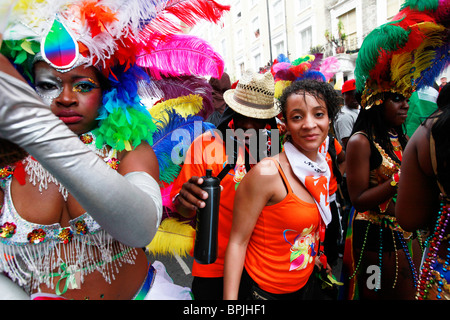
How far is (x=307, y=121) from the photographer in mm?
A: 1533

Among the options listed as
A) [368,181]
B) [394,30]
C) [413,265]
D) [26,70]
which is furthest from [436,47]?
[26,70]

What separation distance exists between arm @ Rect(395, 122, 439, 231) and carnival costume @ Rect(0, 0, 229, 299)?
112 centimetres

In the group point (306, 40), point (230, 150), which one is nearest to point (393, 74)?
point (230, 150)

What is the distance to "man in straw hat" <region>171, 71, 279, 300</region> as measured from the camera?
1786 mm

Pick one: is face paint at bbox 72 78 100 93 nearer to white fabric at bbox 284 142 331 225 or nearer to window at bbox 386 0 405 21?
white fabric at bbox 284 142 331 225

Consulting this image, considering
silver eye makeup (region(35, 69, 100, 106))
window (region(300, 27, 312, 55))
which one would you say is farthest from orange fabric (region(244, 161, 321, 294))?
window (region(300, 27, 312, 55))

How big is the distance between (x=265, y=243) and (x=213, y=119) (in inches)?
74.6

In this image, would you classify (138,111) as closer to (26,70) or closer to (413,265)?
(26,70)

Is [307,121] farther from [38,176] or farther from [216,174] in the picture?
[38,176]

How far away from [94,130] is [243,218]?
2.90 ft

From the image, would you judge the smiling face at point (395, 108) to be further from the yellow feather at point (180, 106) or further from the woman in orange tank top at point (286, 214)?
the yellow feather at point (180, 106)

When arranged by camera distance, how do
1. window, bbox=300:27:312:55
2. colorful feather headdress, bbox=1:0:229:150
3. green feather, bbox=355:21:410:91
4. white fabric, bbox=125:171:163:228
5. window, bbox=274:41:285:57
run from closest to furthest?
white fabric, bbox=125:171:163:228, colorful feather headdress, bbox=1:0:229:150, green feather, bbox=355:21:410:91, window, bbox=300:27:312:55, window, bbox=274:41:285:57
